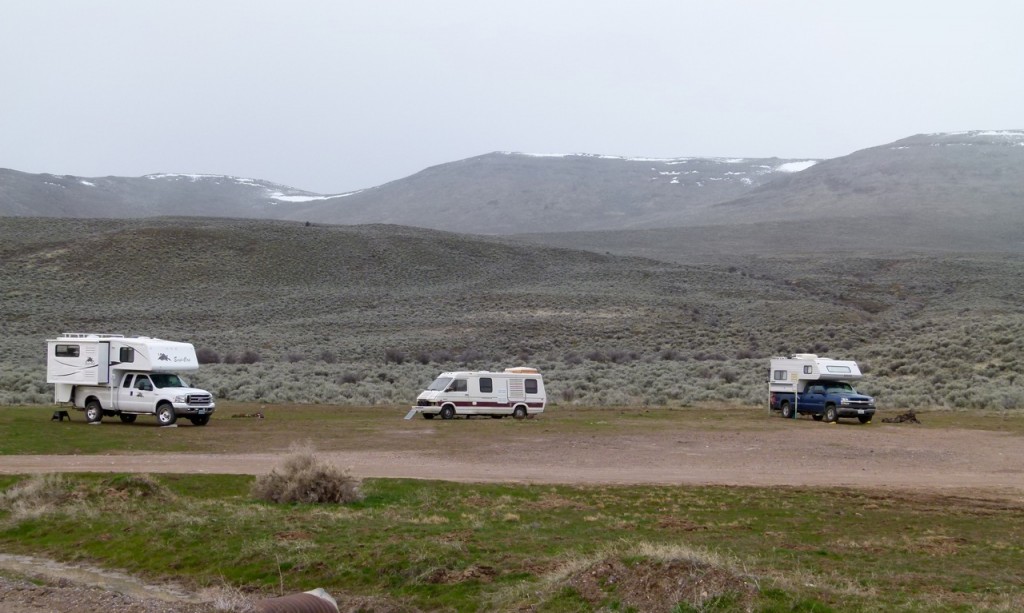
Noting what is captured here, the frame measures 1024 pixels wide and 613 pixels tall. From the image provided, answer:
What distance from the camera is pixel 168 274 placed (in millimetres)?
87125

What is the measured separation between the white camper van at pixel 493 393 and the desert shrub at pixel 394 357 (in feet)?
71.2

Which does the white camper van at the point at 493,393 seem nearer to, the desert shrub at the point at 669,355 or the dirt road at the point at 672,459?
the dirt road at the point at 672,459

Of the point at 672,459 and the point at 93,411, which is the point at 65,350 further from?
the point at 672,459

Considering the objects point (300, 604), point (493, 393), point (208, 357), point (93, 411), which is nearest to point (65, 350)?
point (93, 411)

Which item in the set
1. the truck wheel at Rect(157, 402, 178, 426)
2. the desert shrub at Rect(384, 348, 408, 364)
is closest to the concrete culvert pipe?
the truck wheel at Rect(157, 402, 178, 426)

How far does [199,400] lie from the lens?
29.7 metres

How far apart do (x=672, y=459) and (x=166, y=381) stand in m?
15.5

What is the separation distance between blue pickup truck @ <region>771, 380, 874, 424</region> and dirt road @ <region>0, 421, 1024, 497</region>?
2.97 m

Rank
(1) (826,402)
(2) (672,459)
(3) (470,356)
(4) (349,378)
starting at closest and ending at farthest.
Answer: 1. (2) (672,459)
2. (1) (826,402)
3. (4) (349,378)
4. (3) (470,356)

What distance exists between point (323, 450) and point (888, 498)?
12716 mm

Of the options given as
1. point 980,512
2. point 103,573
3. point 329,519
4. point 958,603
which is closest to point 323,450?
point 329,519

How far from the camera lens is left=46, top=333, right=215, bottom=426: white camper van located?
96.6 ft

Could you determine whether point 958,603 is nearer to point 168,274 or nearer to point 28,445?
point 28,445

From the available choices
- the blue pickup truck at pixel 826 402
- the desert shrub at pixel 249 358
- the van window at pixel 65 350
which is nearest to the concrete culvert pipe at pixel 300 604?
the van window at pixel 65 350
